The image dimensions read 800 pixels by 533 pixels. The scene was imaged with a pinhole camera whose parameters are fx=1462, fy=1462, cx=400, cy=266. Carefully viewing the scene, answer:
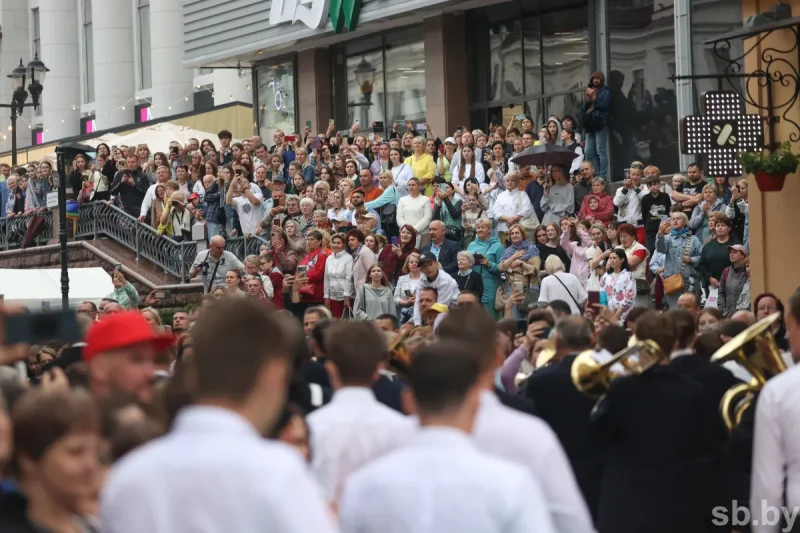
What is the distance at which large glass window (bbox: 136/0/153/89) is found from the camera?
47.8 metres

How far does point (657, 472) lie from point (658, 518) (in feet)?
0.87

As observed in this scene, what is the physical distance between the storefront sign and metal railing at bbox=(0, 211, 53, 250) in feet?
22.8

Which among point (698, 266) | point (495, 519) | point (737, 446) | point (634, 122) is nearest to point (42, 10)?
point (634, 122)

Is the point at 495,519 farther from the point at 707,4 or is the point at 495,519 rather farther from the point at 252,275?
the point at 707,4

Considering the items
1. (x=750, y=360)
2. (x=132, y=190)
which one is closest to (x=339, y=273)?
(x=132, y=190)

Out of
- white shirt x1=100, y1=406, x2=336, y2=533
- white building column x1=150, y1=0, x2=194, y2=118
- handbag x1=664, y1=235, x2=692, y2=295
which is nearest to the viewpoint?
white shirt x1=100, y1=406, x2=336, y2=533

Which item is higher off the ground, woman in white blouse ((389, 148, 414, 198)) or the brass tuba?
woman in white blouse ((389, 148, 414, 198))

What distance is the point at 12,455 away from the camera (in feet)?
13.2

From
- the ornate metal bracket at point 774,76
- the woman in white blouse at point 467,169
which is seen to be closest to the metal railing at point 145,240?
the woman in white blouse at point 467,169

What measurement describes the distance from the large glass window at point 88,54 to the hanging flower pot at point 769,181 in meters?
40.3

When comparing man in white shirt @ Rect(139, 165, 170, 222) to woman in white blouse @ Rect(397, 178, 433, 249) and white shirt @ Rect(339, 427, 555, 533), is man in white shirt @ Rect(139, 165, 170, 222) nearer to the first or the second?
woman in white blouse @ Rect(397, 178, 433, 249)

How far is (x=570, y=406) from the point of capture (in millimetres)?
8016

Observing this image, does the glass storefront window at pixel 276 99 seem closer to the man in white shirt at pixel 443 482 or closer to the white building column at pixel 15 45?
the white building column at pixel 15 45

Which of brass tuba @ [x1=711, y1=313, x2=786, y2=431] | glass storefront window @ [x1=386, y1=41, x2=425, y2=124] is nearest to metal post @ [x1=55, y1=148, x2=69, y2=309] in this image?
glass storefront window @ [x1=386, y1=41, x2=425, y2=124]
